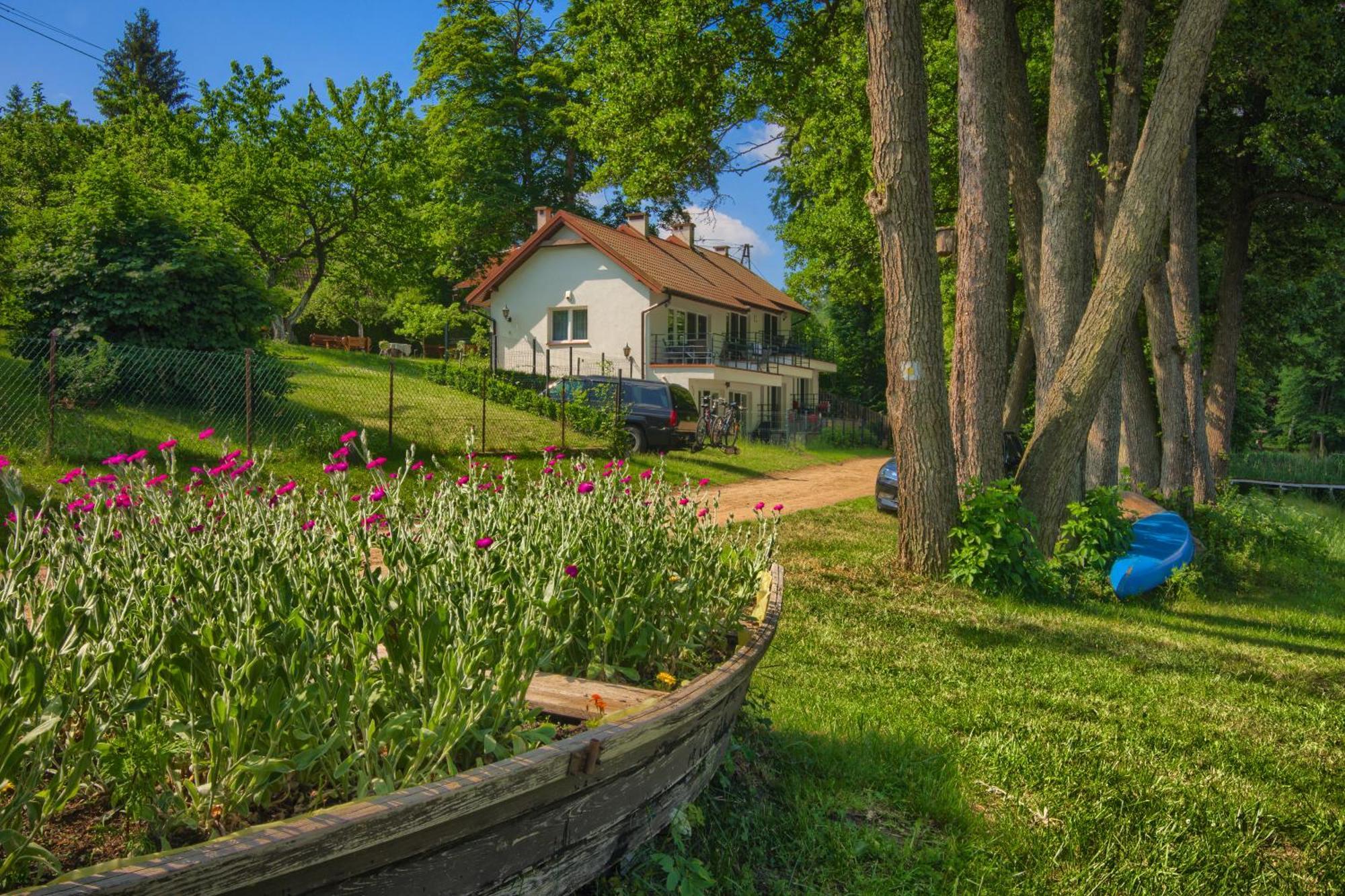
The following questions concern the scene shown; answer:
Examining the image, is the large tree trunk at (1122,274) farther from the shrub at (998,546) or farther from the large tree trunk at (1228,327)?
the large tree trunk at (1228,327)

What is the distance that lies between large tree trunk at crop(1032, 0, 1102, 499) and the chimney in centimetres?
3207

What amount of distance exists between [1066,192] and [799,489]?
9674 mm

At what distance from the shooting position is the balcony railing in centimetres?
3291

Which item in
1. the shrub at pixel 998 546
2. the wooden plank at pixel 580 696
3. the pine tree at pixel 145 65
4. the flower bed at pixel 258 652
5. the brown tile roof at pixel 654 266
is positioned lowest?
the shrub at pixel 998 546

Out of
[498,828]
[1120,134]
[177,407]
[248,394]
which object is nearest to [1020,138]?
[1120,134]

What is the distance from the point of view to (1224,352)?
1767cm

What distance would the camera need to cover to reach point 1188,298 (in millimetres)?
14531

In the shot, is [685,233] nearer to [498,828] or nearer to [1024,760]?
[1024,760]

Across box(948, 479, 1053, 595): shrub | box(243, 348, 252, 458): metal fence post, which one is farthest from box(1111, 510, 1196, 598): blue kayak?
box(243, 348, 252, 458): metal fence post

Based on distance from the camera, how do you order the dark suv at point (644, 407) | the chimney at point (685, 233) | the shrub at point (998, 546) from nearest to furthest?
the shrub at point (998, 546), the dark suv at point (644, 407), the chimney at point (685, 233)

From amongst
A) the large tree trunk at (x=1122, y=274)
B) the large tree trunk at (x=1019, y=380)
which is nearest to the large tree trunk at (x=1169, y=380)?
the large tree trunk at (x=1019, y=380)

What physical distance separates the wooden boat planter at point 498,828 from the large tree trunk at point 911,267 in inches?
237

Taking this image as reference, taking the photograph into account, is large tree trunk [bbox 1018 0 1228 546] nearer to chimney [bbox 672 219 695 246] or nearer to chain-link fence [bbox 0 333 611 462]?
chain-link fence [bbox 0 333 611 462]

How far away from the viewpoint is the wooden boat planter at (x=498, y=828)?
153cm
